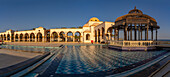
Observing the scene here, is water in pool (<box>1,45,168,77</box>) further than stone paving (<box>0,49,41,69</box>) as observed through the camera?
No

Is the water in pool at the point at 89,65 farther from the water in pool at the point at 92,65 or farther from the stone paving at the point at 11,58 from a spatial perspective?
the stone paving at the point at 11,58

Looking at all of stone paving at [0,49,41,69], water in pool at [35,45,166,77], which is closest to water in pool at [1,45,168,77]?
water in pool at [35,45,166,77]

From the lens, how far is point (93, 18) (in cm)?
4359

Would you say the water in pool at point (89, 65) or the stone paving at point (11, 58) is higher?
the stone paving at point (11, 58)

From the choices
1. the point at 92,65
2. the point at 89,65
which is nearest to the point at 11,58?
the point at 89,65

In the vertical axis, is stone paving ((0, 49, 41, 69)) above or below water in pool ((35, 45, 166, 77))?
above

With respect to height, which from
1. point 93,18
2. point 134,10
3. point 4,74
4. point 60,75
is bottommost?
point 60,75

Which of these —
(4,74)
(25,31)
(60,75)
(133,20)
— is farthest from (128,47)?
(25,31)

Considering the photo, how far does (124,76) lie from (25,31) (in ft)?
194

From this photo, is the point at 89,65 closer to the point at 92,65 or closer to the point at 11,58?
the point at 92,65

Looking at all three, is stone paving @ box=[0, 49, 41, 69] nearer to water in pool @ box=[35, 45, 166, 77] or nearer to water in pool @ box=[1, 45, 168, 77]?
water in pool @ box=[1, 45, 168, 77]

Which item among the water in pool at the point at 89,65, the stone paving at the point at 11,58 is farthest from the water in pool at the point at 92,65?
the stone paving at the point at 11,58

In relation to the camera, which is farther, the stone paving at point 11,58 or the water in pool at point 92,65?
the stone paving at point 11,58

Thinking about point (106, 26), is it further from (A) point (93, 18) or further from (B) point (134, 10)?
(A) point (93, 18)
